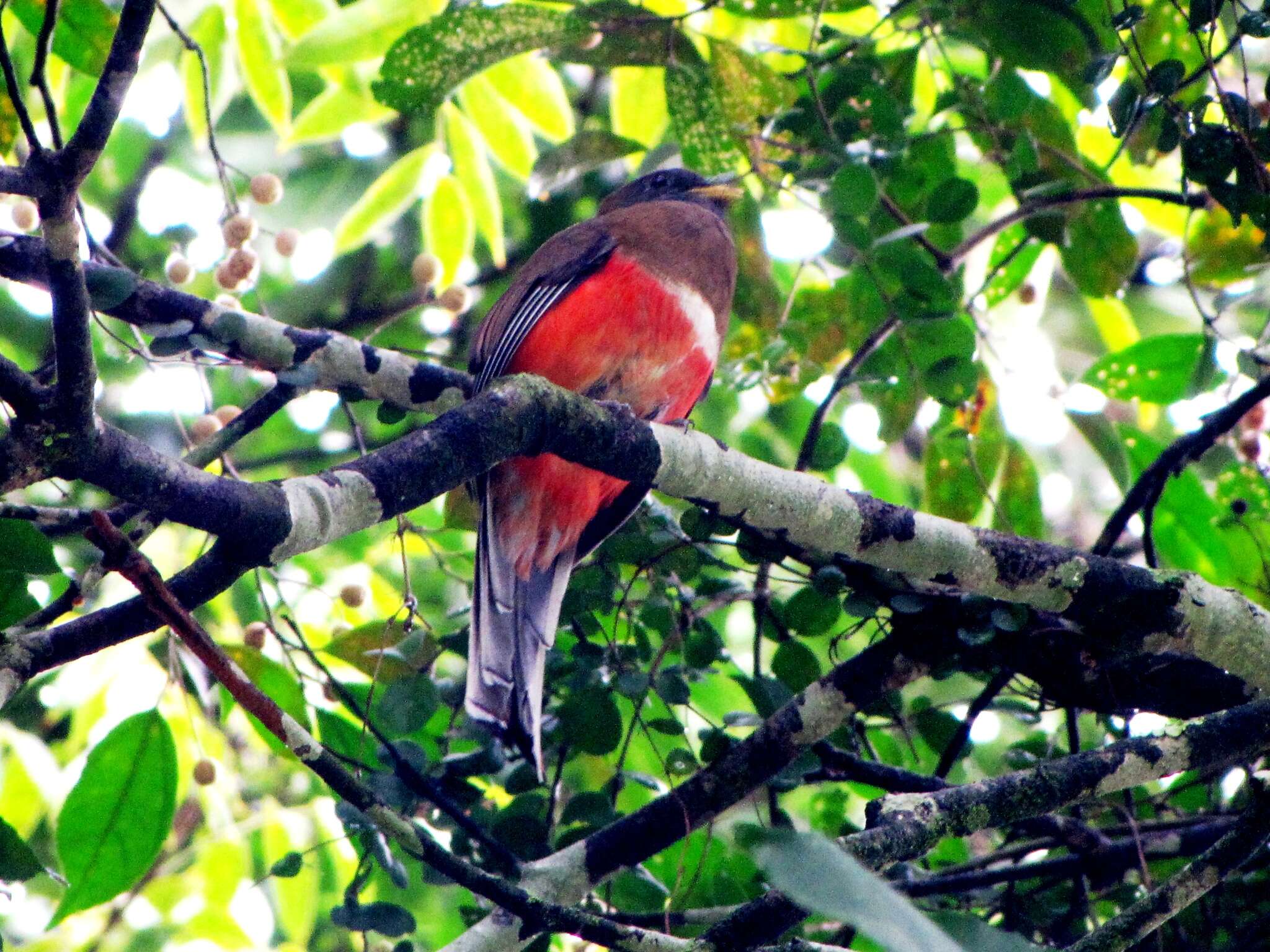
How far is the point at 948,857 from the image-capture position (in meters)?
3.12

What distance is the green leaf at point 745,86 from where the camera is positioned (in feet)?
9.80

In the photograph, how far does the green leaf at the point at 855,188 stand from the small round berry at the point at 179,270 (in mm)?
1451

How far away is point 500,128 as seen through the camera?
11.1ft

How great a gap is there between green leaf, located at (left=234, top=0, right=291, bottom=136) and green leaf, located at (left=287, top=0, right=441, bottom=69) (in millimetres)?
167

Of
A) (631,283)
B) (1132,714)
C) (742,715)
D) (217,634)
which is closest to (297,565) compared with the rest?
(217,634)

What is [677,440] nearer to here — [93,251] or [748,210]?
[93,251]

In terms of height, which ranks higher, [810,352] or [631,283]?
[631,283]

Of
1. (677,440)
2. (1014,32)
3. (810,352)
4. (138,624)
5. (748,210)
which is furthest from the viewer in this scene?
(748,210)

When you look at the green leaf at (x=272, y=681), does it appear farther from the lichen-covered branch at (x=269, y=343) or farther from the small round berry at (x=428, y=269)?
the small round berry at (x=428, y=269)

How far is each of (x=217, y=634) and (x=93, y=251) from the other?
161 cm

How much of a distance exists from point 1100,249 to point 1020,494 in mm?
664

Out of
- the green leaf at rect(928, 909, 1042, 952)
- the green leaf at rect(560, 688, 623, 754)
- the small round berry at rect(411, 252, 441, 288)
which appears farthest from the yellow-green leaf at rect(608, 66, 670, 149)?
the green leaf at rect(928, 909, 1042, 952)

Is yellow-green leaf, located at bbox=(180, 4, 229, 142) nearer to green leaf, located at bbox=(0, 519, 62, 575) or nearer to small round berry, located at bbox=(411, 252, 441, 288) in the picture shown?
small round berry, located at bbox=(411, 252, 441, 288)

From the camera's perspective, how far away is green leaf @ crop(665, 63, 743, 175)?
120 inches
